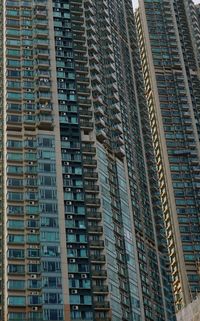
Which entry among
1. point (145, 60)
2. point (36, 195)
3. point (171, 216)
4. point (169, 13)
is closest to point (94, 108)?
point (36, 195)

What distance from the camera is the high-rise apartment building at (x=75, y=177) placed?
8431cm

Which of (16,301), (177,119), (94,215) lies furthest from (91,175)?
(177,119)

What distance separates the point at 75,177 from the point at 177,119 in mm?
40389

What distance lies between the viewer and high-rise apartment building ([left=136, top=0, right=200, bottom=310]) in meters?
114

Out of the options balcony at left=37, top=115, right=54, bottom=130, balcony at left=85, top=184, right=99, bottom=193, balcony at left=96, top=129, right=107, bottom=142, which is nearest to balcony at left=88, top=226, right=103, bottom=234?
balcony at left=85, top=184, right=99, bottom=193

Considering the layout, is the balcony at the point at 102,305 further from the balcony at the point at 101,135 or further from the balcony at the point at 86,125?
the balcony at the point at 86,125

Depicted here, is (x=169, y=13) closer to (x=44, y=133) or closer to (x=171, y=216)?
(x=171, y=216)

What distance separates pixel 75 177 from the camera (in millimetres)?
93250

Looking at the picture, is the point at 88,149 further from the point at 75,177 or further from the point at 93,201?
the point at 93,201

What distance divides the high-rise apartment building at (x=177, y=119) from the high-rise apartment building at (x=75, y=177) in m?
2.80

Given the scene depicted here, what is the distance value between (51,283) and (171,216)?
39.9m

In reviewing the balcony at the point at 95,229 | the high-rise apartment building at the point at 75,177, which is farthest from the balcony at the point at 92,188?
the balcony at the point at 95,229

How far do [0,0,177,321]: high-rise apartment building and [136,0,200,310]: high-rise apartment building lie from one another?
2.80 metres

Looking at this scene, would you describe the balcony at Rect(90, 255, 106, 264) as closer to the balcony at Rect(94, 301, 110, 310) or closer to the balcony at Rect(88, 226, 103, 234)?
the balcony at Rect(88, 226, 103, 234)
